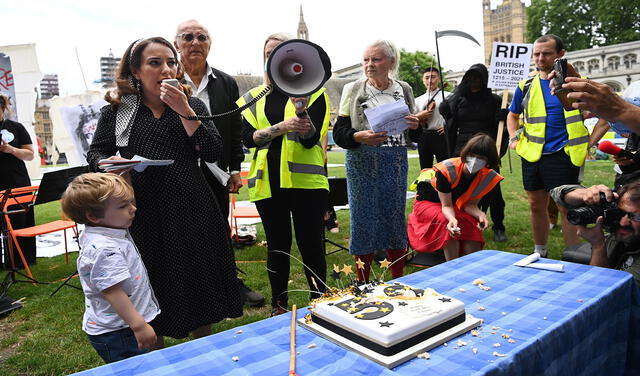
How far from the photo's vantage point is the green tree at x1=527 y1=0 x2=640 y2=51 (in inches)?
1575

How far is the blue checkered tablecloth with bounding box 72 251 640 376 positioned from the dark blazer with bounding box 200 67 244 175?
1.85 metres

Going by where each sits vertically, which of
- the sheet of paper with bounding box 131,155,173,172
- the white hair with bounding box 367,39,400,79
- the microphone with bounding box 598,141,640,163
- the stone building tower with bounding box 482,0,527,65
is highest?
the stone building tower with bounding box 482,0,527,65

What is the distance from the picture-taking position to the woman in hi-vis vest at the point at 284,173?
9.00 feet

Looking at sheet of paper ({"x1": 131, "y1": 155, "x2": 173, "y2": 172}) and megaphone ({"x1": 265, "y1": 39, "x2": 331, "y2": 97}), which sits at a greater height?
megaphone ({"x1": 265, "y1": 39, "x2": 331, "y2": 97})

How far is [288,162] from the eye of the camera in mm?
2723

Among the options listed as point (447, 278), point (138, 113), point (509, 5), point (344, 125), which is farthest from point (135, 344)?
point (509, 5)

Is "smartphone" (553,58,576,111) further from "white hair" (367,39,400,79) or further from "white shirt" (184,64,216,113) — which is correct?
"white shirt" (184,64,216,113)

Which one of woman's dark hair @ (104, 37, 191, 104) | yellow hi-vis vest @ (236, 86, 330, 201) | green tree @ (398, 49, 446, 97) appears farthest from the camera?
green tree @ (398, 49, 446, 97)

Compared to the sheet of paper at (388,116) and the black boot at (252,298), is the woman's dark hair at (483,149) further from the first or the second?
the black boot at (252,298)

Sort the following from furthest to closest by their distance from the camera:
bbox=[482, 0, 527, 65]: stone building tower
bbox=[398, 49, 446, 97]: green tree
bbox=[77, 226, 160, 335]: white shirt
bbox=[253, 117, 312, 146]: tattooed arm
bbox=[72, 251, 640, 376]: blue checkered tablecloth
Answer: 1. bbox=[482, 0, 527, 65]: stone building tower
2. bbox=[398, 49, 446, 97]: green tree
3. bbox=[253, 117, 312, 146]: tattooed arm
4. bbox=[77, 226, 160, 335]: white shirt
5. bbox=[72, 251, 640, 376]: blue checkered tablecloth

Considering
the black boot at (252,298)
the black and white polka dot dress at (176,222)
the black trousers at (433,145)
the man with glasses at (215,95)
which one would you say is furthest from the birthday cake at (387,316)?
the black trousers at (433,145)

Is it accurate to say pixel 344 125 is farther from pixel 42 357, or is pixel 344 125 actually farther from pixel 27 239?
pixel 27 239

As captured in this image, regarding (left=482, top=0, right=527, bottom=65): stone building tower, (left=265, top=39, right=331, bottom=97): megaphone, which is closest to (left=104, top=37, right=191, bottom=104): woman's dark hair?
(left=265, top=39, right=331, bottom=97): megaphone

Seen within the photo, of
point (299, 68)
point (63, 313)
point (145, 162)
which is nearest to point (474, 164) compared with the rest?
point (299, 68)
